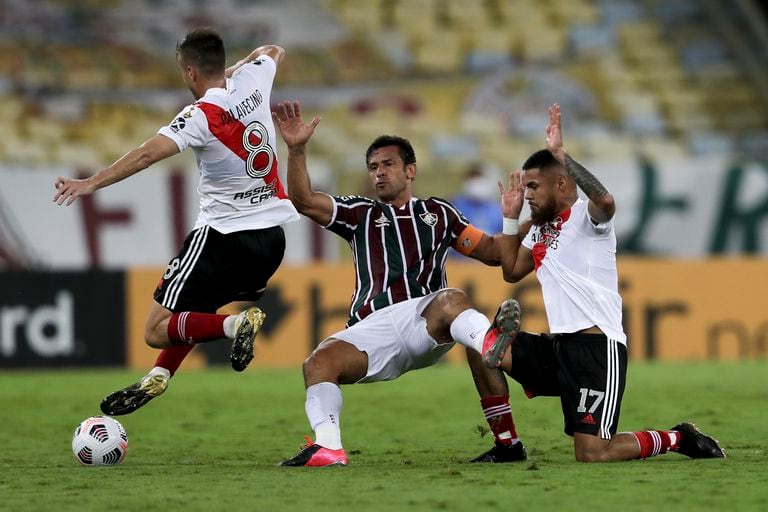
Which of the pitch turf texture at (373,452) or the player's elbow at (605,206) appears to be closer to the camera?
the pitch turf texture at (373,452)

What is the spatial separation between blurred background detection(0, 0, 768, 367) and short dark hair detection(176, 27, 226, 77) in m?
8.11

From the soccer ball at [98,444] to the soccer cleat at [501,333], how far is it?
6.70 feet

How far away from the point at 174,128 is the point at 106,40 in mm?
12707

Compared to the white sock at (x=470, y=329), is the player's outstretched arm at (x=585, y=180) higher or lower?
higher

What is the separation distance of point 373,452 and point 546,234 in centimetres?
164

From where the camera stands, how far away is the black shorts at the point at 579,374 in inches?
277

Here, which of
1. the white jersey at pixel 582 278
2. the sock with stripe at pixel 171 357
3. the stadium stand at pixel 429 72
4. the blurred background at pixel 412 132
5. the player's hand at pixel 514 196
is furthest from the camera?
the stadium stand at pixel 429 72

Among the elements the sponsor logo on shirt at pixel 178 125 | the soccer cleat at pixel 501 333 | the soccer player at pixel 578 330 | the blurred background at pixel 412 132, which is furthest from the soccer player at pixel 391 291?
the blurred background at pixel 412 132

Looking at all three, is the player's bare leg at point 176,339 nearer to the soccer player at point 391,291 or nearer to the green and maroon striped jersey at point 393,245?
the soccer player at point 391,291

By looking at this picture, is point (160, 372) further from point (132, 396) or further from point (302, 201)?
point (302, 201)

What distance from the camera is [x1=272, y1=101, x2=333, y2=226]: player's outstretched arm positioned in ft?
24.4

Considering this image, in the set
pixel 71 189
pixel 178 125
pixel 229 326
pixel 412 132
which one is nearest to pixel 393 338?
pixel 229 326

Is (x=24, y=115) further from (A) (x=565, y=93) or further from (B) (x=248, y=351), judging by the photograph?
(B) (x=248, y=351)

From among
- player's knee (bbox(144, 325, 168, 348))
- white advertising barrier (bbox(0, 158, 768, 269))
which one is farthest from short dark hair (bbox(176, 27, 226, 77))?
white advertising barrier (bbox(0, 158, 768, 269))
